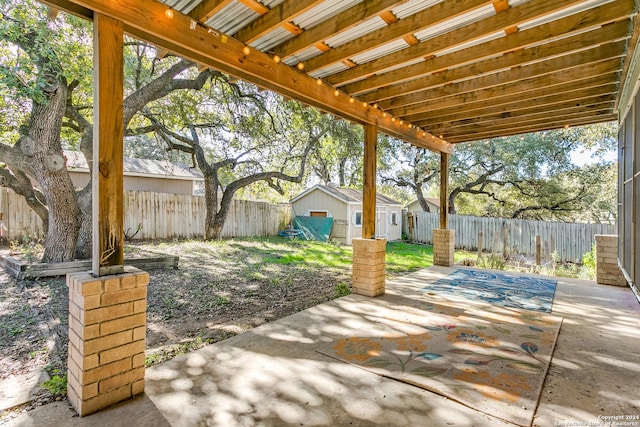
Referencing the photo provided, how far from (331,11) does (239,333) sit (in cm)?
310

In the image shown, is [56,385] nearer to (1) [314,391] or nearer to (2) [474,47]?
(1) [314,391]

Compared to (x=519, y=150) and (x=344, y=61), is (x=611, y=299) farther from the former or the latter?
(x=519, y=150)

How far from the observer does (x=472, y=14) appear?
2707mm

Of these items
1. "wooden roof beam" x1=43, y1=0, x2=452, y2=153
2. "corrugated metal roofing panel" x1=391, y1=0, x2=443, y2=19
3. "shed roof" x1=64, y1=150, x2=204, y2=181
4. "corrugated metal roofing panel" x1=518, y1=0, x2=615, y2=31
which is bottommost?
"wooden roof beam" x1=43, y1=0, x2=452, y2=153

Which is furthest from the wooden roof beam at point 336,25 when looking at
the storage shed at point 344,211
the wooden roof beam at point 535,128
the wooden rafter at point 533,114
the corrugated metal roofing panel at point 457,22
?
the storage shed at point 344,211

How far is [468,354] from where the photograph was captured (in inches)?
110

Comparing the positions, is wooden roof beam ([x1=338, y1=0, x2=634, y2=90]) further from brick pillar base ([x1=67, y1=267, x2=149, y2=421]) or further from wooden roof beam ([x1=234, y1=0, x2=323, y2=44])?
brick pillar base ([x1=67, y1=267, x2=149, y2=421])

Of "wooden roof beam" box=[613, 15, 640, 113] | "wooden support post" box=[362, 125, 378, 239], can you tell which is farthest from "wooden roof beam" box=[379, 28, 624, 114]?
"wooden support post" box=[362, 125, 378, 239]

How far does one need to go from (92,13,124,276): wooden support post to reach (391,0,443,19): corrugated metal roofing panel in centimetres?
207

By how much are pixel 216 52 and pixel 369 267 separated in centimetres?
326

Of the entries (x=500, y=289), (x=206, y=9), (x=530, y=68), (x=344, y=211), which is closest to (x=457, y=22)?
(x=530, y=68)

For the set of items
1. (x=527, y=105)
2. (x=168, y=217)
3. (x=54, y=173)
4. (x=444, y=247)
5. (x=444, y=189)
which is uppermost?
(x=527, y=105)

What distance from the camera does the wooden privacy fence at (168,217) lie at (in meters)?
8.76

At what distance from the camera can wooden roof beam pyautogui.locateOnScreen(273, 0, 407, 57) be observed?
249 centimetres
